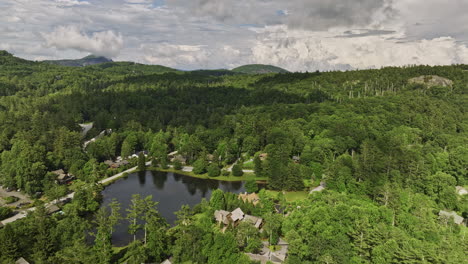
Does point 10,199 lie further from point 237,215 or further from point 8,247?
point 237,215

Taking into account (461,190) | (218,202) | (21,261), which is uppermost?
(218,202)

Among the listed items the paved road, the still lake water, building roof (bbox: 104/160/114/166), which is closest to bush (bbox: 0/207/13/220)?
the paved road

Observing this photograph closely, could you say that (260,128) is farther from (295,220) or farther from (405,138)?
(295,220)

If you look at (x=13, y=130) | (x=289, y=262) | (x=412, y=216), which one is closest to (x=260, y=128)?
(x=412, y=216)

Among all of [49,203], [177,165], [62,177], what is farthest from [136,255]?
[177,165]

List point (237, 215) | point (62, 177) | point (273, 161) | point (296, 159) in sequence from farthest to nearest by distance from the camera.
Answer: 1. point (296, 159)
2. point (273, 161)
3. point (62, 177)
4. point (237, 215)

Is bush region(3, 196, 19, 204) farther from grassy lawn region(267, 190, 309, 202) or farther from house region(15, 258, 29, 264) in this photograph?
grassy lawn region(267, 190, 309, 202)
